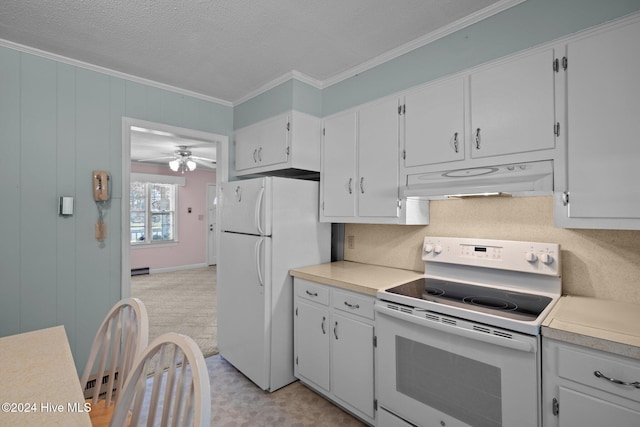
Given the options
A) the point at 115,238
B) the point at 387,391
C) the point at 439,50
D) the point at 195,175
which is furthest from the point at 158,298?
the point at 439,50

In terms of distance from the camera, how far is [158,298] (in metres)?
5.04

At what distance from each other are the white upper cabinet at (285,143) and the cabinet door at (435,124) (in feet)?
2.88

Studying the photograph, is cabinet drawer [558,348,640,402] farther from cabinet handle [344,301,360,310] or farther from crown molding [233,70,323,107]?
crown molding [233,70,323,107]

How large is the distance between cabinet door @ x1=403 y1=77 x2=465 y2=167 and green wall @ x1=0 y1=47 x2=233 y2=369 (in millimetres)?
2260

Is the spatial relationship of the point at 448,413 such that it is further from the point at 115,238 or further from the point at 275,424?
the point at 115,238

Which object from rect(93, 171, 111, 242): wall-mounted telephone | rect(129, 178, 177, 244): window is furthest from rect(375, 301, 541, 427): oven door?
rect(129, 178, 177, 244): window

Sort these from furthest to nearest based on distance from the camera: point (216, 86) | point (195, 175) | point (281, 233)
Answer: point (195, 175), point (216, 86), point (281, 233)

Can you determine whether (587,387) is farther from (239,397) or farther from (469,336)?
(239,397)

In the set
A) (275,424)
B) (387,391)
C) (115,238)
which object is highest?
(115,238)

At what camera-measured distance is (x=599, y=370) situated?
1.21 meters

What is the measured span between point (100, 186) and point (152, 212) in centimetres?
498

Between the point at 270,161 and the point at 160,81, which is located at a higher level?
the point at 160,81

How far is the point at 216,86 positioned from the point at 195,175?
16.8 ft

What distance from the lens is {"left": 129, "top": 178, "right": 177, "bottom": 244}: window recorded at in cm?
689
